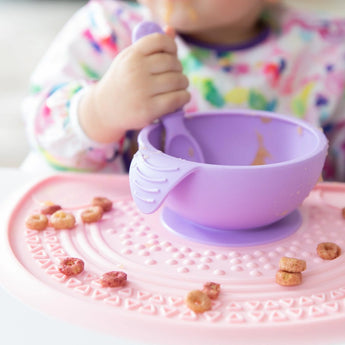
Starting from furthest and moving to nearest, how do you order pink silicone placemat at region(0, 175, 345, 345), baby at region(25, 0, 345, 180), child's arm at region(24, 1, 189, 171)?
baby at region(25, 0, 345, 180), child's arm at region(24, 1, 189, 171), pink silicone placemat at region(0, 175, 345, 345)

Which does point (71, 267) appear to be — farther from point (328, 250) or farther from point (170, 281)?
point (328, 250)

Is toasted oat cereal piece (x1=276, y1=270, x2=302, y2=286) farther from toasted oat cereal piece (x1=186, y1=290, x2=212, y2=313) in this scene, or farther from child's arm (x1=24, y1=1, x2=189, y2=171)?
child's arm (x1=24, y1=1, x2=189, y2=171)

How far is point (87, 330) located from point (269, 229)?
215mm

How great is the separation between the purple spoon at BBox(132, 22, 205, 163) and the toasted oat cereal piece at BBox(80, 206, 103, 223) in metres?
0.10

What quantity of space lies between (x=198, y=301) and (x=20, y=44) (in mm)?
2255

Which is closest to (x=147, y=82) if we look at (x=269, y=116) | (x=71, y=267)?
(x=269, y=116)

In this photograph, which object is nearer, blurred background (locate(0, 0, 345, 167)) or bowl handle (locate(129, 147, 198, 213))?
bowl handle (locate(129, 147, 198, 213))

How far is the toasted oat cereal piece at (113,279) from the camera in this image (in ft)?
1.38

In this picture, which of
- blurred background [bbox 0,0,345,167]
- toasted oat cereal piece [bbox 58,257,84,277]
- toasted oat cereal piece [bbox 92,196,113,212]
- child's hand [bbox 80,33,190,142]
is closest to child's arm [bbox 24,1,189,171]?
child's hand [bbox 80,33,190,142]

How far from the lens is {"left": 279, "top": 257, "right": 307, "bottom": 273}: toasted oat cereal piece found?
436mm

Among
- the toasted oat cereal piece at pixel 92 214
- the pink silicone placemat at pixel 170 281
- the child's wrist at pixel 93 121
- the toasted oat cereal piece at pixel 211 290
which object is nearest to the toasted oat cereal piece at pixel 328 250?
the pink silicone placemat at pixel 170 281

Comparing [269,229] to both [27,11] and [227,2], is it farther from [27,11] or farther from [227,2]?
[27,11]

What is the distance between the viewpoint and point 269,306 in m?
0.40

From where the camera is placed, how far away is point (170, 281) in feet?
1.42
